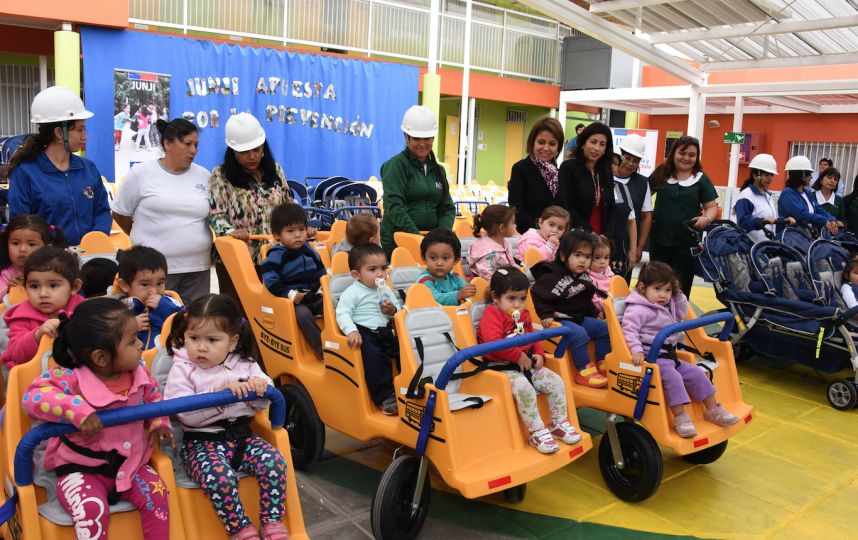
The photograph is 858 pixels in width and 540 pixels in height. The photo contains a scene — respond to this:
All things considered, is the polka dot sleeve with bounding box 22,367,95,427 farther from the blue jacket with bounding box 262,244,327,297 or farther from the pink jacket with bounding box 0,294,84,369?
the blue jacket with bounding box 262,244,327,297

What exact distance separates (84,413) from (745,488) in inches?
139

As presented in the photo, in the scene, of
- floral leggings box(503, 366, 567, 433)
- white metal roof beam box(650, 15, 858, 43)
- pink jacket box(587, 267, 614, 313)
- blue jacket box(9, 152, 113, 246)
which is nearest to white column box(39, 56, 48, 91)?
blue jacket box(9, 152, 113, 246)

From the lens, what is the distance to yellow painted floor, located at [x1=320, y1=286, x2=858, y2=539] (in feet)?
11.9

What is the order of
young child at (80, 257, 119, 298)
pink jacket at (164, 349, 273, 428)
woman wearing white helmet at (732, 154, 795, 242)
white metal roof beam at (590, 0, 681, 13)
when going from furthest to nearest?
white metal roof beam at (590, 0, 681, 13), woman wearing white helmet at (732, 154, 795, 242), young child at (80, 257, 119, 298), pink jacket at (164, 349, 273, 428)

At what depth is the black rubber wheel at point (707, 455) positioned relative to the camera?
13.9 feet

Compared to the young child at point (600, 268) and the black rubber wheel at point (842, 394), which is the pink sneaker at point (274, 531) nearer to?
the young child at point (600, 268)

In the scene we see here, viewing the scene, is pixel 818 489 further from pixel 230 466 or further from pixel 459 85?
pixel 459 85

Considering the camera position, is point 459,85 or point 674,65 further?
point 459,85

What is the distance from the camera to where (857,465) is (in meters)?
4.45

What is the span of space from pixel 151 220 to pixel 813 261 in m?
4.99

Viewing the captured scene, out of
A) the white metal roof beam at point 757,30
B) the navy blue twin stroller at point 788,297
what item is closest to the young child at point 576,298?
the navy blue twin stroller at point 788,297

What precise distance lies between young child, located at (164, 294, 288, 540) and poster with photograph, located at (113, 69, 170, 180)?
985 cm

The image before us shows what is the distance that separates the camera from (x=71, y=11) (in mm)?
11398

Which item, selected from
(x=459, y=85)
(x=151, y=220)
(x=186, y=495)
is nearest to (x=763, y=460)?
(x=186, y=495)
